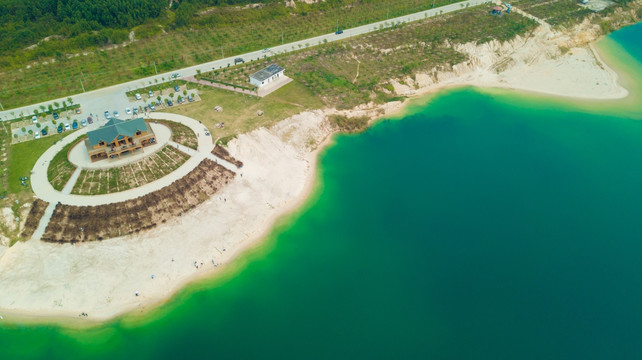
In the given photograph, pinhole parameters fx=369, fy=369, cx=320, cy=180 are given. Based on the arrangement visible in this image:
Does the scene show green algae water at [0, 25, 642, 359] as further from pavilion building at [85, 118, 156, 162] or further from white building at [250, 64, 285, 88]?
pavilion building at [85, 118, 156, 162]

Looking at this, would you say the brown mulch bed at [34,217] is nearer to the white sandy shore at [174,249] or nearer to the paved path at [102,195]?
the paved path at [102,195]

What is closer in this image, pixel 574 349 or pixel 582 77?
pixel 574 349

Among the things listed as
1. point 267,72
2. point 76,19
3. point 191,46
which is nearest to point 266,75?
point 267,72

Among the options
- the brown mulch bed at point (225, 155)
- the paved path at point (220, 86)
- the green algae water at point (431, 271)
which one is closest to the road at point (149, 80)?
the paved path at point (220, 86)

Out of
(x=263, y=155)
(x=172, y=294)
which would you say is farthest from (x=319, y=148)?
(x=172, y=294)

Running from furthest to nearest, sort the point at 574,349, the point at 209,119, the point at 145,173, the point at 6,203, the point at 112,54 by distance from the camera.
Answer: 1. the point at 112,54
2. the point at 209,119
3. the point at 145,173
4. the point at 6,203
5. the point at 574,349

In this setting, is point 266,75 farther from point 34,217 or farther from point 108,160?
point 34,217

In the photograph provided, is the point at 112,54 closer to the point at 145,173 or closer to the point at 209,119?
the point at 209,119

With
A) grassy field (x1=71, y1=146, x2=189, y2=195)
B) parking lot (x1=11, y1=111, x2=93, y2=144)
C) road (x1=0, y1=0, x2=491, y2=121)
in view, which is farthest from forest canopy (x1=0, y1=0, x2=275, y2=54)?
grassy field (x1=71, y1=146, x2=189, y2=195)
